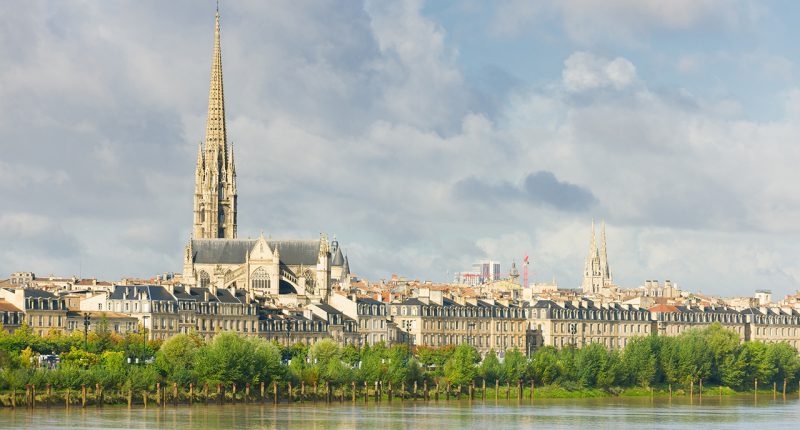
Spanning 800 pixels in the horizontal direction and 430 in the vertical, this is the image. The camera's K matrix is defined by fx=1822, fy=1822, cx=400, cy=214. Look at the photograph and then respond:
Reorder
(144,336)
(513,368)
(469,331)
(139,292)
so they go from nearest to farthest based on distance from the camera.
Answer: (144,336), (513,368), (139,292), (469,331)

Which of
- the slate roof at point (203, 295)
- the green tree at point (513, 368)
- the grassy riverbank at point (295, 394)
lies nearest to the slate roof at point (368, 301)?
the slate roof at point (203, 295)

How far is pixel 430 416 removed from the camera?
112 metres

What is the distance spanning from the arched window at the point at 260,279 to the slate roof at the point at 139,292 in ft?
138

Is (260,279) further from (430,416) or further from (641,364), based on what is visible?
(430,416)

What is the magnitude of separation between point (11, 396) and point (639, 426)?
37037 mm

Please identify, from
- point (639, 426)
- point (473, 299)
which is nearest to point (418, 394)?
point (639, 426)

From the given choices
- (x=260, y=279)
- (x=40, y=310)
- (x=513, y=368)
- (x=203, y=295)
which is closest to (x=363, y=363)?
(x=513, y=368)

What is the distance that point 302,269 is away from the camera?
197 m

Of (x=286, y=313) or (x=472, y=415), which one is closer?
(x=472, y=415)

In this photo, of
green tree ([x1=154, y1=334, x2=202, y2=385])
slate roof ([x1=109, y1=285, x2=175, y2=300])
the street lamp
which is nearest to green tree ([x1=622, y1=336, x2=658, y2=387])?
slate roof ([x1=109, y1=285, x2=175, y2=300])

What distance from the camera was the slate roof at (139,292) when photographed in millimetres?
147750

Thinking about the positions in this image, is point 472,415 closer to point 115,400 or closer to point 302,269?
point 115,400

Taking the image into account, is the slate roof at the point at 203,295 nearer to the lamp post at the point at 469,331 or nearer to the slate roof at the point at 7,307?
the slate roof at the point at 7,307

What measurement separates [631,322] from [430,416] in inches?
2957
